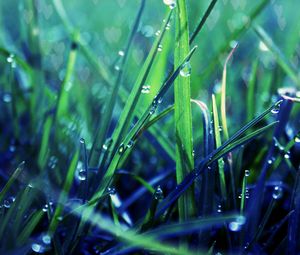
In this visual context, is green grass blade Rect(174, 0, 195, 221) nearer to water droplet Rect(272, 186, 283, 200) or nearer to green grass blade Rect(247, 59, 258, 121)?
water droplet Rect(272, 186, 283, 200)

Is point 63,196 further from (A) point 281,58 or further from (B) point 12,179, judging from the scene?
(A) point 281,58

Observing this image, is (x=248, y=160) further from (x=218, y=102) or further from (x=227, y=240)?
(x=227, y=240)

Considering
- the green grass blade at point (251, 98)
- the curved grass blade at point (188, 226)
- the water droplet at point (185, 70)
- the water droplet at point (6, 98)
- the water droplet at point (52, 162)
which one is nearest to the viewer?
the curved grass blade at point (188, 226)

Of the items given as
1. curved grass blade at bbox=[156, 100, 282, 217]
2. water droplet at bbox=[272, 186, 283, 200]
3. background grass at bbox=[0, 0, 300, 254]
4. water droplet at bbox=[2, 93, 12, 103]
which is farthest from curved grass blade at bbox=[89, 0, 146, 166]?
water droplet at bbox=[2, 93, 12, 103]

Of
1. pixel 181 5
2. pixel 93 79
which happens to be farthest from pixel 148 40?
pixel 181 5

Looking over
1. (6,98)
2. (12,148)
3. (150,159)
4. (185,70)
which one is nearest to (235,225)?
(185,70)

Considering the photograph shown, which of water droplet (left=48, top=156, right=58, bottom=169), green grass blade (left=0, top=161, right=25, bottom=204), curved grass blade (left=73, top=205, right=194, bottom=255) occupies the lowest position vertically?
curved grass blade (left=73, top=205, right=194, bottom=255)

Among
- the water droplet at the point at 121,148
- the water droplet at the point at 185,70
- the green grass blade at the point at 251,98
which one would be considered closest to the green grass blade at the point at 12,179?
the water droplet at the point at 121,148

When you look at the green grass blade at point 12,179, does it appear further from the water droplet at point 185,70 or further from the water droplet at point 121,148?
the water droplet at point 185,70

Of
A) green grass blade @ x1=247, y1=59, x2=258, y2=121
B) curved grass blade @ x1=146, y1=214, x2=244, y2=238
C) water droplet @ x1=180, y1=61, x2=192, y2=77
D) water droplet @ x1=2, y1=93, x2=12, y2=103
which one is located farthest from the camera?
water droplet @ x1=2, y1=93, x2=12, y2=103

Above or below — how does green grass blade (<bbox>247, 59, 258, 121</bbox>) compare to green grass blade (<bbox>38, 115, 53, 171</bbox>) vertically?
above
